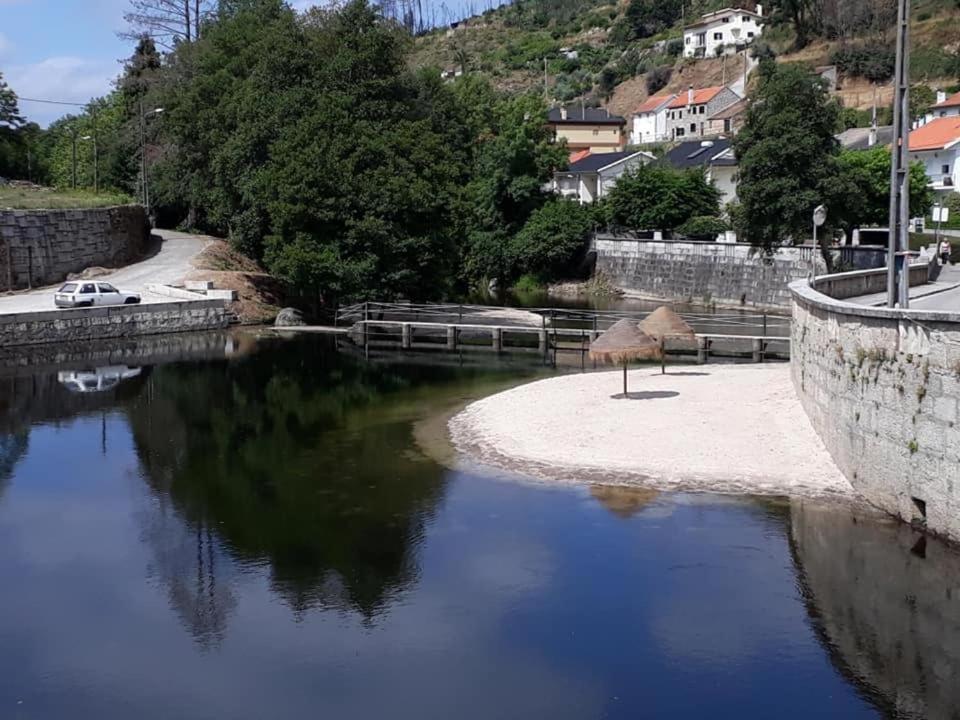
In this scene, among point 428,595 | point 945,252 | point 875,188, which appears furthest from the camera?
point 875,188

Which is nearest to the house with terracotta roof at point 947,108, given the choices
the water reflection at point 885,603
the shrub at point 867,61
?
the shrub at point 867,61

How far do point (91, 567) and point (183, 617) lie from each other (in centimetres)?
310

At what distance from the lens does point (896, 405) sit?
18594 mm

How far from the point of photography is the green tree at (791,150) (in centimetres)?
4914

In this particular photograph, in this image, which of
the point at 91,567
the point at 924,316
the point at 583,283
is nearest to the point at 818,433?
the point at 924,316

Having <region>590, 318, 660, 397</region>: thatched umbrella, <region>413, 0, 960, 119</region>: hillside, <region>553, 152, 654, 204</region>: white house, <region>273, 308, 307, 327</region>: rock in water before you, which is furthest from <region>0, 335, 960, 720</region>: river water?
<region>413, 0, 960, 119</region>: hillside

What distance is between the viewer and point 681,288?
6262 centimetres

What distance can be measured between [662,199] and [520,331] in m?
28.9

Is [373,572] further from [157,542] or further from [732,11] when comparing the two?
[732,11]

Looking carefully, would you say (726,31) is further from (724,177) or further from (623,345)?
(623,345)

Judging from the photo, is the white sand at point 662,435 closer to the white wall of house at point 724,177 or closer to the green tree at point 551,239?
the green tree at point 551,239

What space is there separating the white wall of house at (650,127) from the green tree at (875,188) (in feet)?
186

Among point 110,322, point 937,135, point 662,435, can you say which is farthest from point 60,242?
point 937,135

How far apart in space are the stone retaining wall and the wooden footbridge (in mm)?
13330
